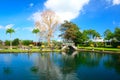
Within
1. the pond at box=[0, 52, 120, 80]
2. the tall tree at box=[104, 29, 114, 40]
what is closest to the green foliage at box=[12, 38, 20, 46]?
the tall tree at box=[104, 29, 114, 40]

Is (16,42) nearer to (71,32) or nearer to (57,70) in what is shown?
(71,32)

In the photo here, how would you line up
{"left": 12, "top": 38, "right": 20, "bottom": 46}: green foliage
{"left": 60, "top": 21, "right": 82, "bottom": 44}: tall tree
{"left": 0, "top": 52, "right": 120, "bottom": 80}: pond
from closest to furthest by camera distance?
{"left": 0, "top": 52, "right": 120, "bottom": 80}: pond
{"left": 12, "top": 38, "right": 20, "bottom": 46}: green foliage
{"left": 60, "top": 21, "right": 82, "bottom": 44}: tall tree

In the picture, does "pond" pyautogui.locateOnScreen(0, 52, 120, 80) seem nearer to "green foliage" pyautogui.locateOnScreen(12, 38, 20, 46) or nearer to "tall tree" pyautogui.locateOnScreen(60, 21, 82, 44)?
"green foliage" pyautogui.locateOnScreen(12, 38, 20, 46)

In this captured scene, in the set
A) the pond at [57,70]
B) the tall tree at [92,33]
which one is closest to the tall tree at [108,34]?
the tall tree at [92,33]

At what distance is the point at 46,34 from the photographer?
82438mm

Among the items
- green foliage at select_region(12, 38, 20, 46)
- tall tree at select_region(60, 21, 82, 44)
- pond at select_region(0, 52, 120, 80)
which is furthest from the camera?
tall tree at select_region(60, 21, 82, 44)

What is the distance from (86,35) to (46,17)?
24702 millimetres

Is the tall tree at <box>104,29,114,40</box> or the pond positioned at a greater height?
the tall tree at <box>104,29,114,40</box>

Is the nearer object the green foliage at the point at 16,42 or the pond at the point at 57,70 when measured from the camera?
the pond at the point at 57,70

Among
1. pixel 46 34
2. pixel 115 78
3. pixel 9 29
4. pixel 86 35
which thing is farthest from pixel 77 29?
pixel 115 78

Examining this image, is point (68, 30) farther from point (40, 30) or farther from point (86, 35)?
point (40, 30)

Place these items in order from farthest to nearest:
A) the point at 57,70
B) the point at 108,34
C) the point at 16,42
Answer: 1. the point at 108,34
2. the point at 16,42
3. the point at 57,70

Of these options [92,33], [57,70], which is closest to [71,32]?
[92,33]

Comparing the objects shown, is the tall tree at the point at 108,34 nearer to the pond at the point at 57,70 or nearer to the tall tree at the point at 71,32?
the tall tree at the point at 71,32
